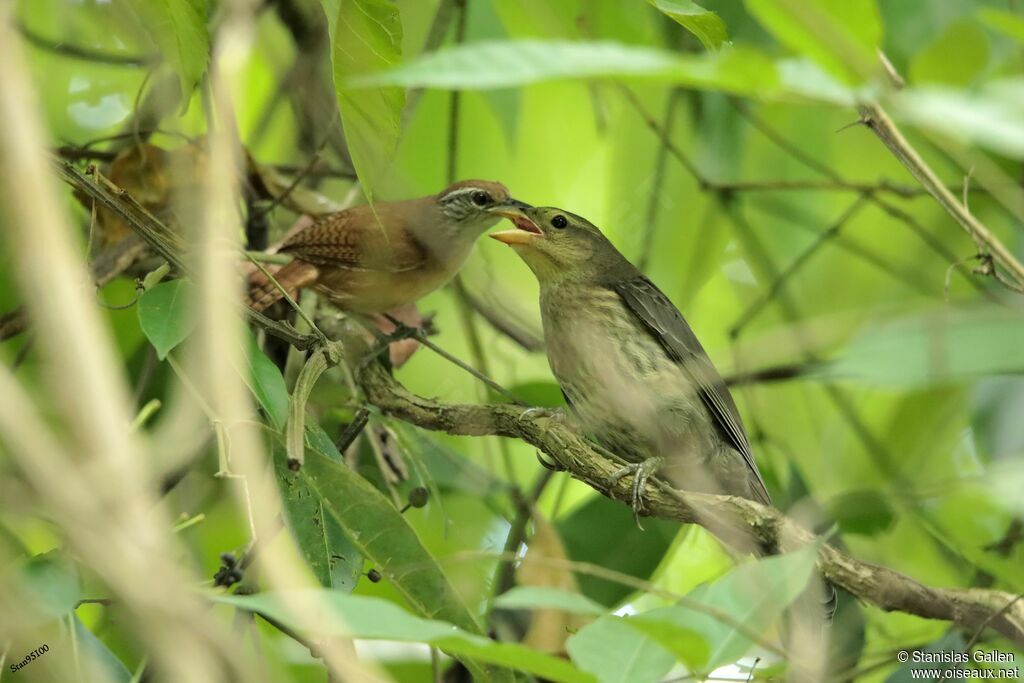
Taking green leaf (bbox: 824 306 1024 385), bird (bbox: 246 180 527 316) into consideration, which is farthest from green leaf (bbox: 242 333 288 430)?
green leaf (bbox: 824 306 1024 385)

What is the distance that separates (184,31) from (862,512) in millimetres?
2317

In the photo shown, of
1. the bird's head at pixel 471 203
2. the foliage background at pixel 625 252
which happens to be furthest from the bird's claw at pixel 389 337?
the bird's head at pixel 471 203

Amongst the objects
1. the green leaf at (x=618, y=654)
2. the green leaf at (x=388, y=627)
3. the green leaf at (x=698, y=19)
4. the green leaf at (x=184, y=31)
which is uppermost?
the green leaf at (x=698, y=19)

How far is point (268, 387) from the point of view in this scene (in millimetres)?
2520

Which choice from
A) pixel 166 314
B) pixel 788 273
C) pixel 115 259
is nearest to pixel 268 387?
pixel 166 314

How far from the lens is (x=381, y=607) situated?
1409 millimetres

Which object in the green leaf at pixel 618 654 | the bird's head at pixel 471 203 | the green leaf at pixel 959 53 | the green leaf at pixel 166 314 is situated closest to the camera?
the green leaf at pixel 618 654

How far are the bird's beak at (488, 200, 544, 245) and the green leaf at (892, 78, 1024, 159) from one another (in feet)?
9.31

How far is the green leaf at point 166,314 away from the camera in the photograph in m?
2.40

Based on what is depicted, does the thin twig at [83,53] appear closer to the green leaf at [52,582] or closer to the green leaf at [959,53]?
the green leaf at [52,582]

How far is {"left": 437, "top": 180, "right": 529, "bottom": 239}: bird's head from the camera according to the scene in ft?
13.7

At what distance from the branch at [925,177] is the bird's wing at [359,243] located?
169 centimetres

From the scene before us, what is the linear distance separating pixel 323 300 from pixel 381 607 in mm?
2558

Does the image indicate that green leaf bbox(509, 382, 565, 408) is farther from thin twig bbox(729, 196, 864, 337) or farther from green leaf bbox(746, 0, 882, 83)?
green leaf bbox(746, 0, 882, 83)
